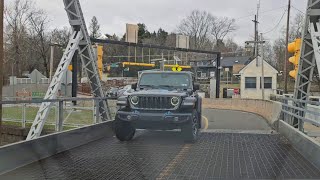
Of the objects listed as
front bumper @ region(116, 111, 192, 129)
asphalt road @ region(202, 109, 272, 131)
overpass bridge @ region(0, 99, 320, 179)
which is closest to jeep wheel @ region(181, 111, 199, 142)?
front bumper @ region(116, 111, 192, 129)

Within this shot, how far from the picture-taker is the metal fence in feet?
36.8

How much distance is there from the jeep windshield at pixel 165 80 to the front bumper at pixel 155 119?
1.73 meters

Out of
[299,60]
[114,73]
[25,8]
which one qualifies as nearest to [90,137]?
[299,60]

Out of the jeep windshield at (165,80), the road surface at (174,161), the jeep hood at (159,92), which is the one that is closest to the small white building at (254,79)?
the jeep windshield at (165,80)

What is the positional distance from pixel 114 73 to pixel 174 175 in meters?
60.4

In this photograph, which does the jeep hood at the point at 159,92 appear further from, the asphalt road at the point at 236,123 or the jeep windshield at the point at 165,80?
the asphalt road at the point at 236,123

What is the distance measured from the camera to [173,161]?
9328 mm

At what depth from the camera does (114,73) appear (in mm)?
67688

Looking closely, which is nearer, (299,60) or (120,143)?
(120,143)

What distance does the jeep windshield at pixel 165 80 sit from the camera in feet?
45.6

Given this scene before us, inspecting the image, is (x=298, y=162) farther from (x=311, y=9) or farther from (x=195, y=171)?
(x=311, y=9)

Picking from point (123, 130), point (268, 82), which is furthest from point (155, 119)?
point (268, 82)

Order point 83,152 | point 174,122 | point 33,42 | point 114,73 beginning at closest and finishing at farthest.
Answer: point 83,152, point 174,122, point 114,73, point 33,42

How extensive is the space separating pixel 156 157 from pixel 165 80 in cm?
467
